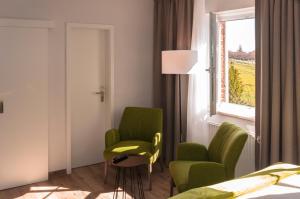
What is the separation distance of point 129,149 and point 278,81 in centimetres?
191

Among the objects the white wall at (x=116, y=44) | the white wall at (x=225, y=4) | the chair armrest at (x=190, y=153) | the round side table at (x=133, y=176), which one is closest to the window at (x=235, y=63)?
the white wall at (x=225, y=4)

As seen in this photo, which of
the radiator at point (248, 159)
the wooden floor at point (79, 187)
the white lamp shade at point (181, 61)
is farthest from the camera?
the white lamp shade at point (181, 61)

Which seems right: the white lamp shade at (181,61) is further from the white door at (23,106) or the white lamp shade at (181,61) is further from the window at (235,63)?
the white door at (23,106)

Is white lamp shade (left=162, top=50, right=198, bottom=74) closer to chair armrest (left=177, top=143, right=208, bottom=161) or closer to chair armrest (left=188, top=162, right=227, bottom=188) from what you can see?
chair armrest (left=177, top=143, right=208, bottom=161)

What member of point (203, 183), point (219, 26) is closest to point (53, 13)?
point (219, 26)

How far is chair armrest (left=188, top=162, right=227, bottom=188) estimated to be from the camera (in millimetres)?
3154

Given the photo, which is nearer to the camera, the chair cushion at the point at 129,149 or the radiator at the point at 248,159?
the radiator at the point at 248,159

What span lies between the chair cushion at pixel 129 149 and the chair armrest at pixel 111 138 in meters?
0.08

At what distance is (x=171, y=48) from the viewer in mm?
4895

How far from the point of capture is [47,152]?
4480 millimetres

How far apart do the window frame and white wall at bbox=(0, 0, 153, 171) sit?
1.26 metres

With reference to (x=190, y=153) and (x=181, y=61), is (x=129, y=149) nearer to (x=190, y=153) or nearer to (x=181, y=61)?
(x=190, y=153)

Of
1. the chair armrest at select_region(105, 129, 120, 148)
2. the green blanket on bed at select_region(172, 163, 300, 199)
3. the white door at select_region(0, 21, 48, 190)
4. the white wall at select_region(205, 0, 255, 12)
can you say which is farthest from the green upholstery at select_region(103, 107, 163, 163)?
the green blanket on bed at select_region(172, 163, 300, 199)

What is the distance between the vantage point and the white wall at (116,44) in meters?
4.47
